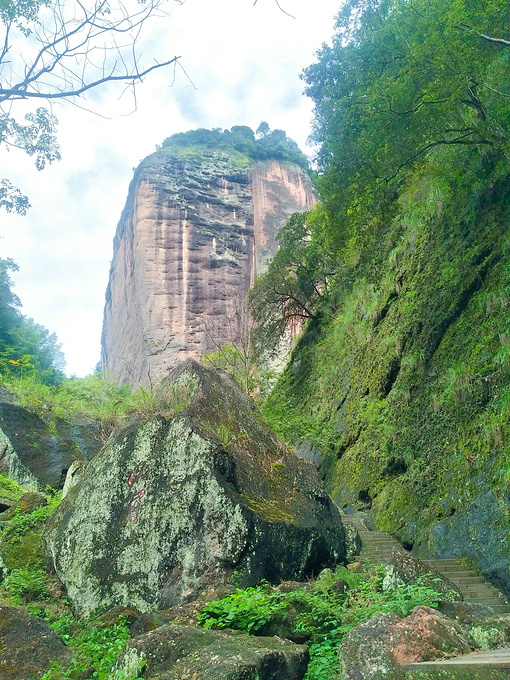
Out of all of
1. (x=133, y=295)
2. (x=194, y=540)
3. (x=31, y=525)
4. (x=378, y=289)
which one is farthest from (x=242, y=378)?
(x=133, y=295)

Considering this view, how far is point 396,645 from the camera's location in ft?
8.38

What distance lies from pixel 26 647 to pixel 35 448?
27.3 feet

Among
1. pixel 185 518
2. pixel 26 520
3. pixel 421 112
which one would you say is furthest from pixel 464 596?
pixel 421 112

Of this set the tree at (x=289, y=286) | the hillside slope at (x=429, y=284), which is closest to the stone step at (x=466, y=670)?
the hillside slope at (x=429, y=284)

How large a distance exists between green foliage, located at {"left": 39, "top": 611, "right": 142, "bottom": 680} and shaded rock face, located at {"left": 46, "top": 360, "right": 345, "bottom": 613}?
602 mm

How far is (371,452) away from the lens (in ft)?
30.1

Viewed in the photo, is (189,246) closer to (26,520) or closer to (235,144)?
(235,144)

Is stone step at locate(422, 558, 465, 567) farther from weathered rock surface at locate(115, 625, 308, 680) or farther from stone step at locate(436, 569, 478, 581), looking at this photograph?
weathered rock surface at locate(115, 625, 308, 680)

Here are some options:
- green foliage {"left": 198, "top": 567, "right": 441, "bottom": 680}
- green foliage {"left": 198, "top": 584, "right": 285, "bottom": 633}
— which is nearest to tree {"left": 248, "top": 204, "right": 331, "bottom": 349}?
green foliage {"left": 198, "top": 567, "right": 441, "bottom": 680}

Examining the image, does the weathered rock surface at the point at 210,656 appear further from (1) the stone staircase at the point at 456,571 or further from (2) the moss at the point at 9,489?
(2) the moss at the point at 9,489

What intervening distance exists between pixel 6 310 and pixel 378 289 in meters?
16.9

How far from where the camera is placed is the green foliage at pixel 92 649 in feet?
10.6

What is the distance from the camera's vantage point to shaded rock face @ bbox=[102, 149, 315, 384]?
2814 cm

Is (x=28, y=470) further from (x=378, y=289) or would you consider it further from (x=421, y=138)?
(x=421, y=138)
